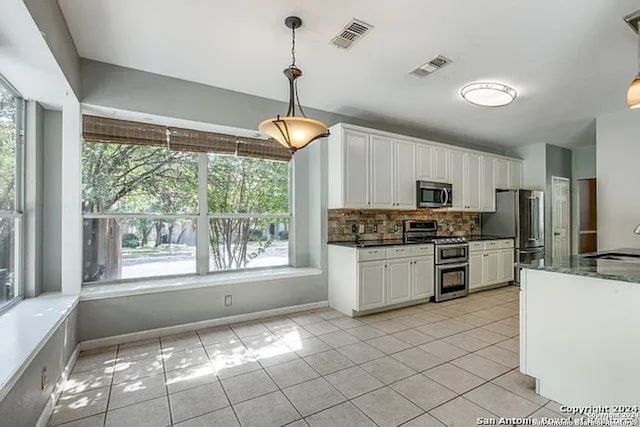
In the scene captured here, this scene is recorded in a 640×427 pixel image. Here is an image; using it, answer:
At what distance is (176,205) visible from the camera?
3.77m

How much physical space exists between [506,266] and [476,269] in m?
0.88

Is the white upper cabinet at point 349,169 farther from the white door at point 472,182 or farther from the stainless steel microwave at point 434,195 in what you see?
the white door at point 472,182

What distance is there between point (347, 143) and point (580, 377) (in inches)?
125

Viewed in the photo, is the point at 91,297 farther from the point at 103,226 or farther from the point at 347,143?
the point at 347,143

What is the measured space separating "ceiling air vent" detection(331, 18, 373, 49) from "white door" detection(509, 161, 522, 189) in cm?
483

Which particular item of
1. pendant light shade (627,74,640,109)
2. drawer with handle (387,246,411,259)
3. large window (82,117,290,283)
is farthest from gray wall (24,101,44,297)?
pendant light shade (627,74,640,109)

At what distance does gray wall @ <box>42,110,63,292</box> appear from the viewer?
305 centimetres

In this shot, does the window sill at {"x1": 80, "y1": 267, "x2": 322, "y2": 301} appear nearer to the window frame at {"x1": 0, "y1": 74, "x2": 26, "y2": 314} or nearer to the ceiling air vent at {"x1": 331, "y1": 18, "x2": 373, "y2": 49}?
the window frame at {"x1": 0, "y1": 74, "x2": 26, "y2": 314}

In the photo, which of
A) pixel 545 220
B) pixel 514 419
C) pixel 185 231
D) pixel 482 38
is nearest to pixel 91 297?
pixel 185 231

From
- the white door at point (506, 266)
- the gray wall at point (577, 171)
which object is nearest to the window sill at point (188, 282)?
the white door at point (506, 266)

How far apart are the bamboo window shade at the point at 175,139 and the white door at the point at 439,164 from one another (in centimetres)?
230

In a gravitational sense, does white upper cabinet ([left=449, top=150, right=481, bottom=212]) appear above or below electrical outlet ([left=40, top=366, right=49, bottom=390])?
above

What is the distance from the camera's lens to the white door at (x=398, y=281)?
13.8 feet

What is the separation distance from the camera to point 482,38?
2643mm
